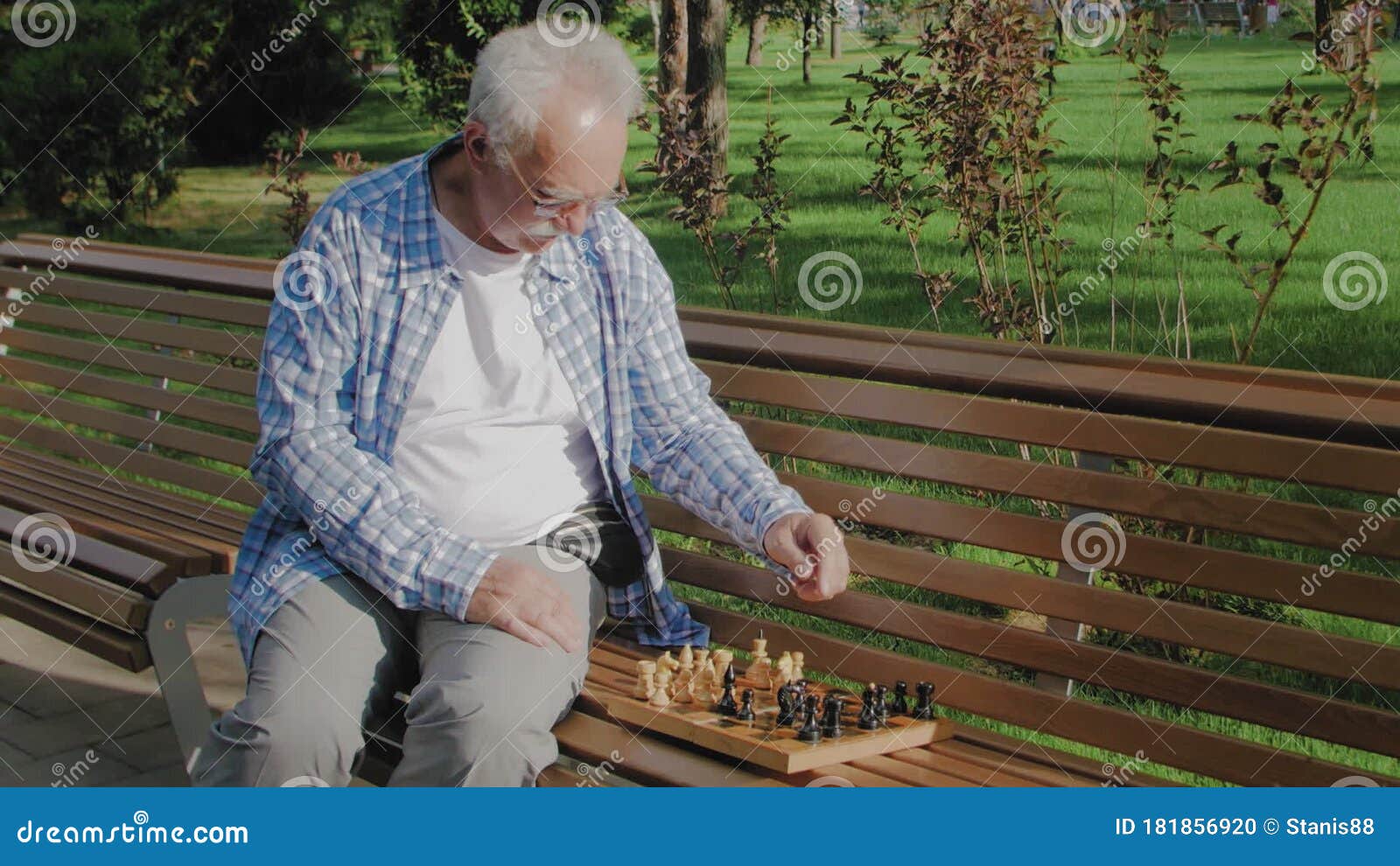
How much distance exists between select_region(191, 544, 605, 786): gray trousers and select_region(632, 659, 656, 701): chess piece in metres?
0.11

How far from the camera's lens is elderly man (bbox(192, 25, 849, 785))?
2742 millimetres

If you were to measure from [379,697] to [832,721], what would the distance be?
0.82m

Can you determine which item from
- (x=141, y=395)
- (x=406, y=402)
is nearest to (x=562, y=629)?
(x=406, y=402)

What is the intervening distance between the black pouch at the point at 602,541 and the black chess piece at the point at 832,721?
2.02 ft

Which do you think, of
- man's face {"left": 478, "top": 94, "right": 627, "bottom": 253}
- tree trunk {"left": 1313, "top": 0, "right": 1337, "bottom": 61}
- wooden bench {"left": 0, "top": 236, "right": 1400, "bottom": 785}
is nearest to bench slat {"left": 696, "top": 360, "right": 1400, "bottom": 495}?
wooden bench {"left": 0, "top": 236, "right": 1400, "bottom": 785}

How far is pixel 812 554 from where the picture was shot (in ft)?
9.41

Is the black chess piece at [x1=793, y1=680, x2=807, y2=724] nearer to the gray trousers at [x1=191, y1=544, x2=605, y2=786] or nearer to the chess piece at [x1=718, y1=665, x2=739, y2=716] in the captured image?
the chess piece at [x1=718, y1=665, x2=739, y2=716]

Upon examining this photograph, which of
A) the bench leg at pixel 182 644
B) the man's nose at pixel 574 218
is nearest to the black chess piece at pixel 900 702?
the man's nose at pixel 574 218

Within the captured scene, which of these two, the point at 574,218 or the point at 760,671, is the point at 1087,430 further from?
the point at 574,218

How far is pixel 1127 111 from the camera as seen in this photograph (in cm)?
974

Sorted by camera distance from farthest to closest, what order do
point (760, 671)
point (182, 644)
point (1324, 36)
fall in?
point (1324, 36) < point (182, 644) < point (760, 671)

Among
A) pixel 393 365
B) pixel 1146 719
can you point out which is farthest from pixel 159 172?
pixel 1146 719

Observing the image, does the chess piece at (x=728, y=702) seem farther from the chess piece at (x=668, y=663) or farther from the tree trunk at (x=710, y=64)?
the tree trunk at (x=710, y=64)

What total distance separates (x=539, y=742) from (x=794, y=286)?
18.8 ft
